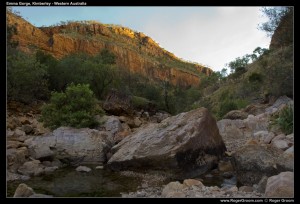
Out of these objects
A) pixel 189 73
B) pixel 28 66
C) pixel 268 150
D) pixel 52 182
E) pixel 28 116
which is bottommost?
pixel 52 182

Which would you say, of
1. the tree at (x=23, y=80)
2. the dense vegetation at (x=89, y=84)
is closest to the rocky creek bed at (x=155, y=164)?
the dense vegetation at (x=89, y=84)

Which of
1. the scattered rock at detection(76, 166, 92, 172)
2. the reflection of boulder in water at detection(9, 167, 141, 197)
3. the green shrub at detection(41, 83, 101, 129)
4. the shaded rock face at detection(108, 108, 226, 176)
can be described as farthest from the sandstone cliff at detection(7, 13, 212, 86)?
the reflection of boulder in water at detection(9, 167, 141, 197)

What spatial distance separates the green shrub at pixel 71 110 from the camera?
15.6 m

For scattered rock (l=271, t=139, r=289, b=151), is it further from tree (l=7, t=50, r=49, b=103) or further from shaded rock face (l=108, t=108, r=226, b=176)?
tree (l=7, t=50, r=49, b=103)

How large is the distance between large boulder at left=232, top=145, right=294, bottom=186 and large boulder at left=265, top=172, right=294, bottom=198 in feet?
5.90

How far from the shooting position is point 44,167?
36.6 feet

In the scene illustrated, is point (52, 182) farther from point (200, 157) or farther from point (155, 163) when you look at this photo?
point (200, 157)

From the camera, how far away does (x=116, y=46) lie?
93625 millimetres

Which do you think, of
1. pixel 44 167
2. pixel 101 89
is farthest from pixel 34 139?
pixel 101 89

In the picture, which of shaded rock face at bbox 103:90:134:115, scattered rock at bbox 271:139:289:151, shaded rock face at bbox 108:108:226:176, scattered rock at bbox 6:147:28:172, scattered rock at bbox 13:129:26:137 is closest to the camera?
scattered rock at bbox 271:139:289:151

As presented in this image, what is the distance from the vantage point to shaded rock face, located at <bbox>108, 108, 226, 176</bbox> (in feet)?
33.8

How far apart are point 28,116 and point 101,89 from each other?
1177 centimetres

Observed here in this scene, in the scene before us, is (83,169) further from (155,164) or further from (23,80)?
(23,80)

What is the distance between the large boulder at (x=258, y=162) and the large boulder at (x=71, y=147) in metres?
5.49
